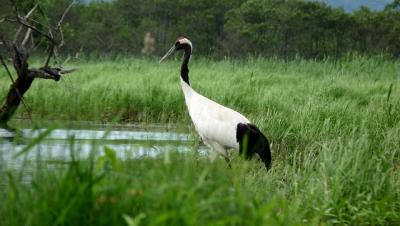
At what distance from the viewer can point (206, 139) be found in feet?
27.4

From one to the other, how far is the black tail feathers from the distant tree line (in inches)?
1361

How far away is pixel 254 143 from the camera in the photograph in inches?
299

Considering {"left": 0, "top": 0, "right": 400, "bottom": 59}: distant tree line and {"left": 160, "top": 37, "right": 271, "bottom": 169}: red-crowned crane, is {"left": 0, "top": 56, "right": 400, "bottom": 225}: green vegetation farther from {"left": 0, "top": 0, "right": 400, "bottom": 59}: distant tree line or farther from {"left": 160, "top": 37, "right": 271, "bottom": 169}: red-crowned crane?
{"left": 0, "top": 0, "right": 400, "bottom": 59}: distant tree line

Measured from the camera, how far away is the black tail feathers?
7445 millimetres

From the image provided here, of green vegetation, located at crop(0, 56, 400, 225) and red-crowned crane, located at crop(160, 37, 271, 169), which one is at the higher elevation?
green vegetation, located at crop(0, 56, 400, 225)

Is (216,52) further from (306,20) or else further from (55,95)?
(55,95)

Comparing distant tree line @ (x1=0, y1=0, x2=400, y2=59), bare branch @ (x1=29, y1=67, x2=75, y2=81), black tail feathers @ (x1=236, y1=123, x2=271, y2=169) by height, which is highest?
bare branch @ (x1=29, y1=67, x2=75, y2=81)

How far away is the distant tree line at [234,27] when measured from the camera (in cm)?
4456

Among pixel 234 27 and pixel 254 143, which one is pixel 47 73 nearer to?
pixel 254 143

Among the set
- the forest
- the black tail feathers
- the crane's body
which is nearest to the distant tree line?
the forest

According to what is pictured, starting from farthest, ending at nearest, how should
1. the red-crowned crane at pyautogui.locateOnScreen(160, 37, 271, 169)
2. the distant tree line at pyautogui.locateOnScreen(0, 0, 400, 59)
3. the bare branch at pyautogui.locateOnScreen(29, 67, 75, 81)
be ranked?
the distant tree line at pyautogui.locateOnScreen(0, 0, 400, 59) < the bare branch at pyautogui.locateOnScreen(29, 67, 75, 81) < the red-crowned crane at pyautogui.locateOnScreen(160, 37, 271, 169)

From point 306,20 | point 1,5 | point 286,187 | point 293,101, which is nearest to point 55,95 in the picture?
point 293,101

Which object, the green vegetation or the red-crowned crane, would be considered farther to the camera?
the red-crowned crane

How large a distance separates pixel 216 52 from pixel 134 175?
135ft
